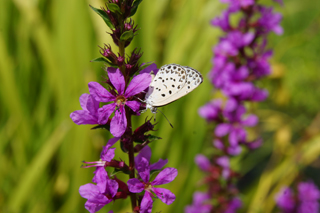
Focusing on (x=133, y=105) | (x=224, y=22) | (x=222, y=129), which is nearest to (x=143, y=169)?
(x=133, y=105)

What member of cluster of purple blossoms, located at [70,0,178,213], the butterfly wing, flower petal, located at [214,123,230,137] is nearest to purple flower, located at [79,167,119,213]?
cluster of purple blossoms, located at [70,0,178,213]

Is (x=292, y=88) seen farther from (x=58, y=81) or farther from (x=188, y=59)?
(x=58, y=81)

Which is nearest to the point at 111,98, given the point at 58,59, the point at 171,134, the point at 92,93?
the point at 92,93

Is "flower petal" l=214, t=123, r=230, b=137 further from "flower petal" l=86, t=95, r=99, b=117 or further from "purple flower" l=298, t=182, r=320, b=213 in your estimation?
"flower petal" l=86, t=95, r=99, b=117

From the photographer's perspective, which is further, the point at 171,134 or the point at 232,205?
the point at 171,134

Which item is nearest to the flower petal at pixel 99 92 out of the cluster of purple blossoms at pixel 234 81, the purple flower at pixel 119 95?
the purple flower at pixel 119 95

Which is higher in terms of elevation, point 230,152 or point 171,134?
point 230,152
